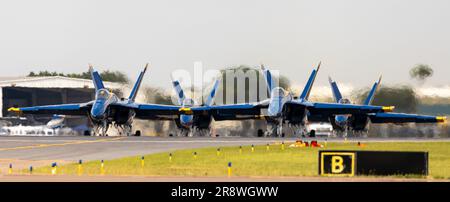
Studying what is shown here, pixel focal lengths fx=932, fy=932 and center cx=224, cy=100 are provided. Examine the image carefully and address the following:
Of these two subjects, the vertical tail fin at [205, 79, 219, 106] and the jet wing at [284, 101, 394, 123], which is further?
the vertical tail fin at [205, 79, 219, 106]

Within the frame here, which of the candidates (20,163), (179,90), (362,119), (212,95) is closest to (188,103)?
(212,95)

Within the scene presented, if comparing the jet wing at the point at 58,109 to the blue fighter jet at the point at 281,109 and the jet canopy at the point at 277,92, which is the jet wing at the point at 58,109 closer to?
the blue fighter jet at the point at 281,109

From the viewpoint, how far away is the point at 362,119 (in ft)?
307

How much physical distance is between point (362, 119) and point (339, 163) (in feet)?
190

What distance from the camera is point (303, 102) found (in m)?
87.8

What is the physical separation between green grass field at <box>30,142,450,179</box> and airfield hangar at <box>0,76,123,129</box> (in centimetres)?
5231

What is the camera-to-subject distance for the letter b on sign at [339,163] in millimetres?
36219

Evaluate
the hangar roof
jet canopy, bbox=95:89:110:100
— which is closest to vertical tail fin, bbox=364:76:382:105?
jet canopy, bbox=95:89:110:100

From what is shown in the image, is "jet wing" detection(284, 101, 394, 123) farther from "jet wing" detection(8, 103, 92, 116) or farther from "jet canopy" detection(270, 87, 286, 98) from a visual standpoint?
"jet wing" detection(8, 103, 92, 116)

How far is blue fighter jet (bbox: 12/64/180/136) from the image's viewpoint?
273 ft
